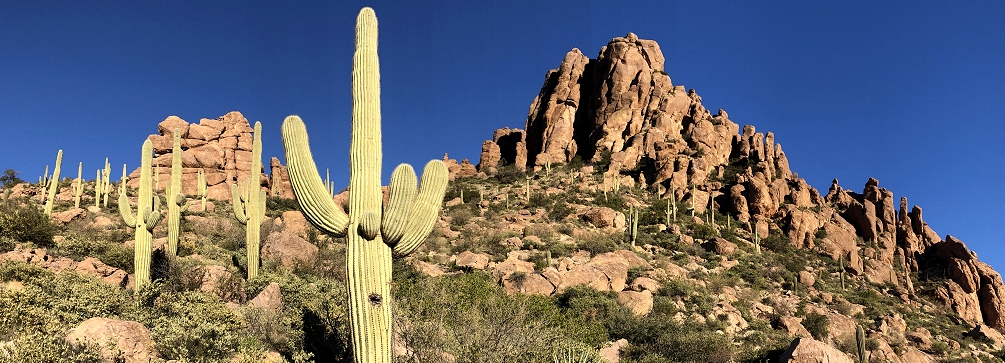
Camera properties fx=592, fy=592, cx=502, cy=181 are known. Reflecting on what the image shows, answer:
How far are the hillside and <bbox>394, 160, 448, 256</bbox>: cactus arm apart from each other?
2.67 meters

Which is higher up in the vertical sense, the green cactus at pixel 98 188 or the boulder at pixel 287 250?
the green cactus at pixel 98 188

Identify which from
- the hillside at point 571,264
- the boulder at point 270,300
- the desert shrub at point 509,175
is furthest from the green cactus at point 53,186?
the desert shrub at point 509,175

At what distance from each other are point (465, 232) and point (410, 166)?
68.2 feet

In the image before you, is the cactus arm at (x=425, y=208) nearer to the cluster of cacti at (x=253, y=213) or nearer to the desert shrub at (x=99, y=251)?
the cluster of cacti at (x=253, y=213)

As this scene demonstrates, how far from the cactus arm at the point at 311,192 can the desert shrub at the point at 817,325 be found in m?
17.7

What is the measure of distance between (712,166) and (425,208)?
1506 inches

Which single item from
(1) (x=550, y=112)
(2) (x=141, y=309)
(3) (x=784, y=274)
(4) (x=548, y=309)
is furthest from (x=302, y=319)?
(1) (x=550, y=112)

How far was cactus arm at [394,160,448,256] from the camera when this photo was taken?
702cm

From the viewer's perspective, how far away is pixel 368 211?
6664 millimetres

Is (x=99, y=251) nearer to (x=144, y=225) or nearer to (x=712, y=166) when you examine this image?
(x=144, y=225)

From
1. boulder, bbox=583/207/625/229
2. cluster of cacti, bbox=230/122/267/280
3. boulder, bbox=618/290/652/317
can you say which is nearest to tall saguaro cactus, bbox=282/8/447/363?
cluster of cacti, bbox=230/122/267/280

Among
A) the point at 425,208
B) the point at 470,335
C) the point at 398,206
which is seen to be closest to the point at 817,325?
the point at 470,335

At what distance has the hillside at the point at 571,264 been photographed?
388 inches

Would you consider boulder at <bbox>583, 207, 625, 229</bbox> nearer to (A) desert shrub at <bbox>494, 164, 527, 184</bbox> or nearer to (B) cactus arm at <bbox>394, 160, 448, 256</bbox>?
(A) desert shrub at <bbox>494, 164, 527, 184</bbox>
